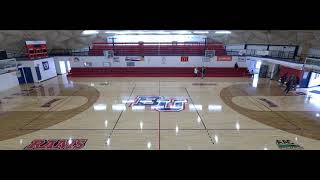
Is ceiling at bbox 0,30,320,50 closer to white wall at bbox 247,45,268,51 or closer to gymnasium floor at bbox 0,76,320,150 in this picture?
white wall at bbox 247,45,268,51

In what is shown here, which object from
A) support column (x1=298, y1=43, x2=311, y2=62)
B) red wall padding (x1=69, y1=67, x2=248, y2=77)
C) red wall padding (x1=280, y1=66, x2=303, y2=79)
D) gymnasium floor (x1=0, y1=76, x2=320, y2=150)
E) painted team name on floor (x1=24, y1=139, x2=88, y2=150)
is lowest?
painted team name on floor (x1=24, y1=139, x2=88, y2=150)

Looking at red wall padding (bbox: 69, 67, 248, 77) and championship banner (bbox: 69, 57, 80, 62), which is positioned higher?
championship banner (bbox: 69, 57, 80, 62)

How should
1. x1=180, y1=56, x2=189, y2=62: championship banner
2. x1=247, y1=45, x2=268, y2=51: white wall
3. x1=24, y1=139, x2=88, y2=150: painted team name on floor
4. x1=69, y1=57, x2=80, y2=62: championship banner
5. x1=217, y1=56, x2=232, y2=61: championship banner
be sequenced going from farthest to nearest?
x1=247, y1=45, x2=268, y2=51: white wall
x1=69, y1=57, x2=80, y2=62: championship banner
x1=180, y1=56, x2=189, y2=62: championship banner
x1=217, y1=56, x2=232, y2=61: championship banner
x1=24, y1=139, x2=88, y2=150: painted team name on floor

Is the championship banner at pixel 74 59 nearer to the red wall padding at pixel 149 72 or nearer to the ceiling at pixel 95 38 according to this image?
the red wall padding at pixel 149 72

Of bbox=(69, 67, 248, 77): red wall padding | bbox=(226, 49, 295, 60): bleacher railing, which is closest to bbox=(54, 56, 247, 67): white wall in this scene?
bbox=(69, 67, 248, 77): red wall padding

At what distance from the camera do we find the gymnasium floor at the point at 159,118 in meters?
8.75

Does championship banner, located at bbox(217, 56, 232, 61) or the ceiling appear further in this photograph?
championship banner, located at bbox(217, 56, 232, 61)

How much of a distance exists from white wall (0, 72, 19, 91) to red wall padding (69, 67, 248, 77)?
6.08 meters

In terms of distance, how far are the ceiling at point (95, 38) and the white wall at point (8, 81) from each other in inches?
169

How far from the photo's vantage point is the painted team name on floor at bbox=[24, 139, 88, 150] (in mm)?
8317
